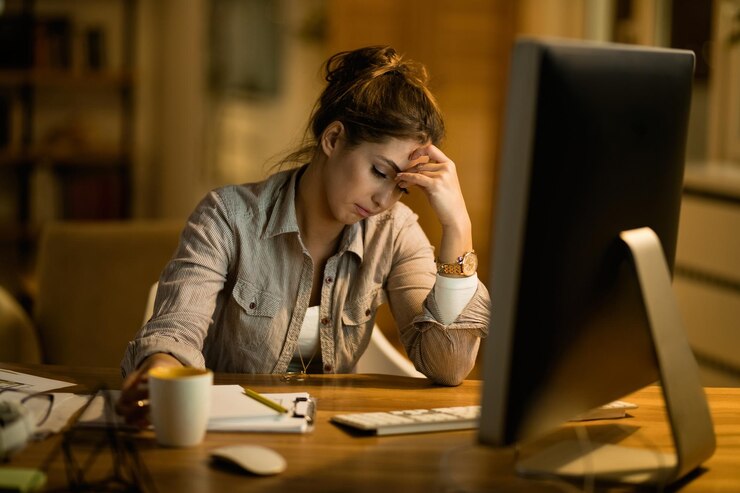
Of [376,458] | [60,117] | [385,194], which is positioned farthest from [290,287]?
[60,117]

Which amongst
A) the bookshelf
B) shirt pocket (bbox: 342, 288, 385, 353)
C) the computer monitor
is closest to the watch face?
shirt pocket (bbox: 342, 288, 385, 353)

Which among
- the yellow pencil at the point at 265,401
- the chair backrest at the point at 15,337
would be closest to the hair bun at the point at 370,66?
the yellow pencil at the point at 265,401

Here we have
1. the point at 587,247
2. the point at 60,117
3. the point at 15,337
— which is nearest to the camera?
the point at 587,247

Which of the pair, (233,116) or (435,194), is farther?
(233,116)

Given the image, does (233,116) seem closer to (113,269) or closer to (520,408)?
(113,269)

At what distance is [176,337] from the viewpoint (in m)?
1.53

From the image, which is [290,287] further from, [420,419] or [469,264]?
[420,419]

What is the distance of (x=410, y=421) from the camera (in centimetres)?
136

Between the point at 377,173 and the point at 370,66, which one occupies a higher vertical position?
the point at 370,66

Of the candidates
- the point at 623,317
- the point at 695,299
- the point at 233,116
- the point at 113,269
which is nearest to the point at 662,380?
the point at 623,317

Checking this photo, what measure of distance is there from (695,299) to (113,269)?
2083mm

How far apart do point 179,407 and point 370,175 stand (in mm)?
654

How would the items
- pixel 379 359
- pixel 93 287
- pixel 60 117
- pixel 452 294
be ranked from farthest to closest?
pixel 60 117 → pixel 93 287 → pixel 379 359 → pixel 452 294

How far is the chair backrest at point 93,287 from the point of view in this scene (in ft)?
8.48
